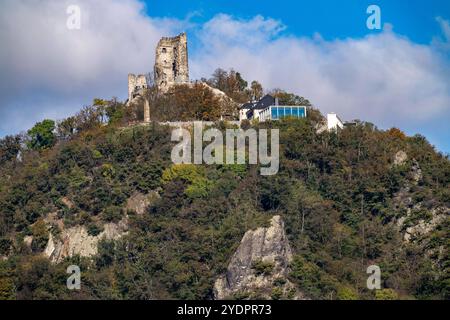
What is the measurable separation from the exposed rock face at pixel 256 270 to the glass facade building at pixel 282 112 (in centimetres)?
1576

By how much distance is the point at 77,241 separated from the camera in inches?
3637

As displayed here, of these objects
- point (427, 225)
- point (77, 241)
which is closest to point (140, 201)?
point (77, 241)

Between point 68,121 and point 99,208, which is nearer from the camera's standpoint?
point 99,208

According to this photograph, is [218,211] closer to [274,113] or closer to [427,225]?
[427,225]

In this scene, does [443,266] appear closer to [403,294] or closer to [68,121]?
[403,294]

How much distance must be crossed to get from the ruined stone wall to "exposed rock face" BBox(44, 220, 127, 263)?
23081 mm

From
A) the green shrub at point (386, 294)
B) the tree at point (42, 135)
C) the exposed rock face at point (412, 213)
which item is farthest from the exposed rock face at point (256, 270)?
the tree at point (42, 135)

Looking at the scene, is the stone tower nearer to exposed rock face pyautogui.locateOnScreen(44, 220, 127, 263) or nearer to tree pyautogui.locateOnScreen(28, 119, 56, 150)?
tree pyautogui.locateOnScreen(28, 119, 56, 150)

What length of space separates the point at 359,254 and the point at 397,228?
160 inches

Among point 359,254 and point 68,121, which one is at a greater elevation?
point 68,121

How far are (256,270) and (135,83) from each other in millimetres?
32597
